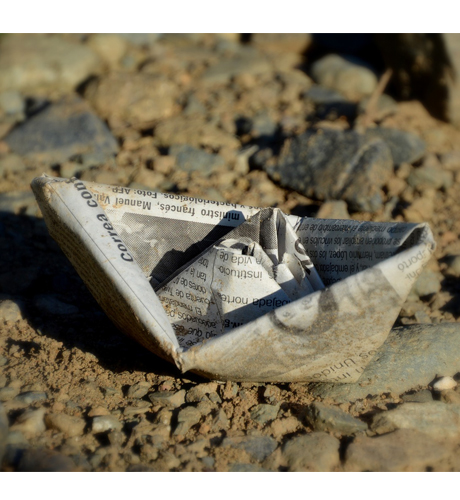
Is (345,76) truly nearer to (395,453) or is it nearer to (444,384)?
(444,384)

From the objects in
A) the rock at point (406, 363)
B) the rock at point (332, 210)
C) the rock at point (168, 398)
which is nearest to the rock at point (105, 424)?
the rock at point (168, 398)

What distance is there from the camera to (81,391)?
2.19 metres

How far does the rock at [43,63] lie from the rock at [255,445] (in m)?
3.47

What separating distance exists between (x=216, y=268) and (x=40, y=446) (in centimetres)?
84

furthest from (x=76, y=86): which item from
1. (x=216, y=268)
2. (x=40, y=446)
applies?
(x=40, y=446)

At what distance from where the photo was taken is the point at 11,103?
439cm

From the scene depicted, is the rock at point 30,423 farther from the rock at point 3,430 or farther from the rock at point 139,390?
the rock at point 139,390

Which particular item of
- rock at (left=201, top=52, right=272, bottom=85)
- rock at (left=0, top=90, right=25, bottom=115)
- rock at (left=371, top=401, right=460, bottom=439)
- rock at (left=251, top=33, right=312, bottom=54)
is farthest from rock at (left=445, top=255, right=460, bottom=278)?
rock at (left=0, top=90, right=25, bottom=115)

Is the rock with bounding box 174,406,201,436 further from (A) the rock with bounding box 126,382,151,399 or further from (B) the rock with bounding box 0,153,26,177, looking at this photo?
(B) the rock with bounding box 0,153,26,177

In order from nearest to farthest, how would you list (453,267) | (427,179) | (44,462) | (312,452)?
1. (44,462)
2. (312,452)
3. (453,267)
4. (427,179)

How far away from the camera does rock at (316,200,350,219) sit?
3383 mm

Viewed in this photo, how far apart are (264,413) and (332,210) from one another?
157 cm

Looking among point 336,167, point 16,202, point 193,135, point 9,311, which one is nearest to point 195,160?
point 193,135

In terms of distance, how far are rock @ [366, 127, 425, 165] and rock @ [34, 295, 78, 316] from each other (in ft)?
7.19
